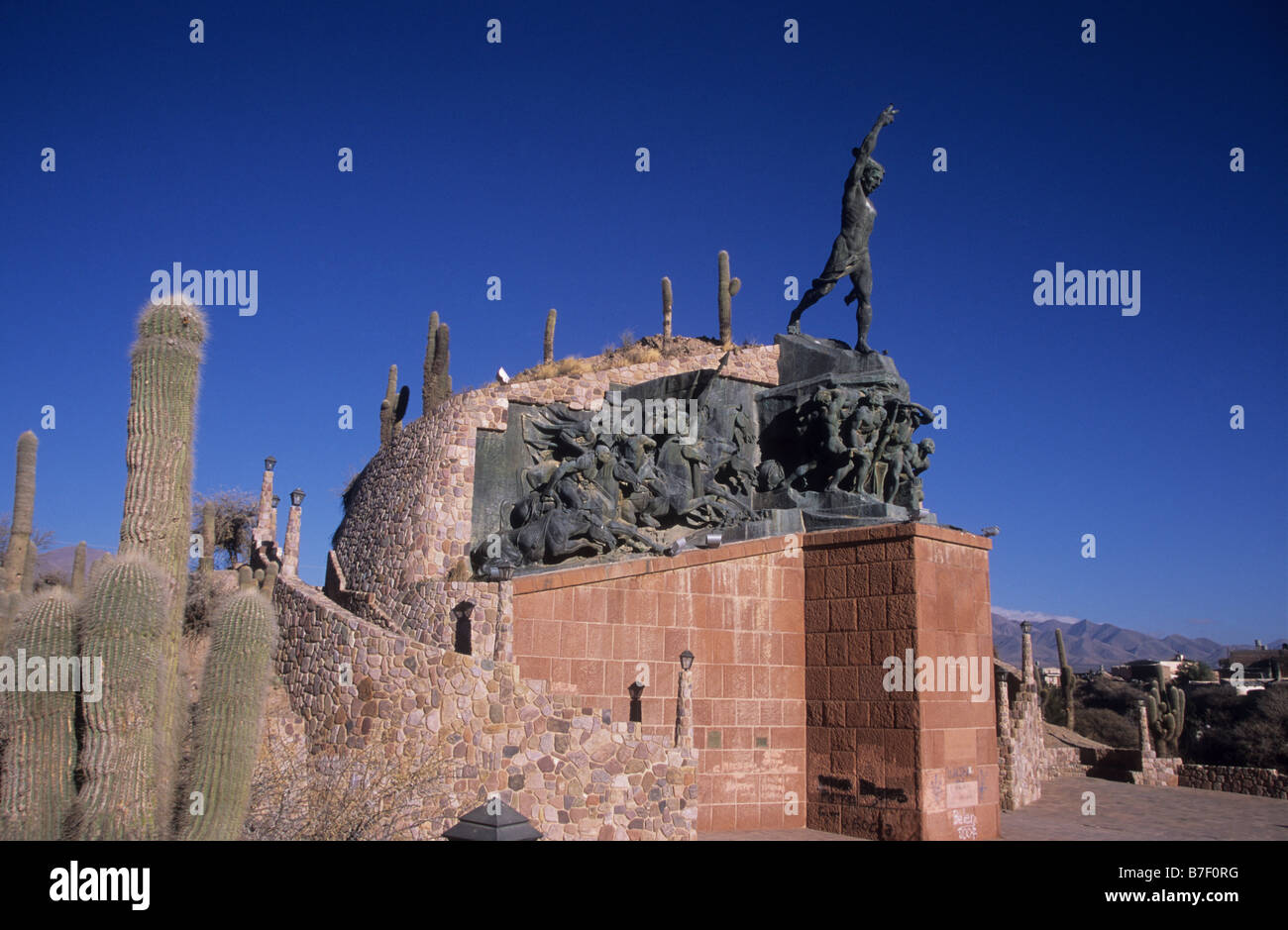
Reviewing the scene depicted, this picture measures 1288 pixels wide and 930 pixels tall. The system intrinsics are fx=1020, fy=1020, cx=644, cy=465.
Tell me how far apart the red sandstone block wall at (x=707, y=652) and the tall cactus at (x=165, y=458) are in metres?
5.85

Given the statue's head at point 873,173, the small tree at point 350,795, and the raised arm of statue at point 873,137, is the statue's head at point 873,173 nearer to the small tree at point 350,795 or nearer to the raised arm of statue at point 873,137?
the raised arm of statue at point 873,137

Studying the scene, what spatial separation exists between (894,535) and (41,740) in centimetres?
1008

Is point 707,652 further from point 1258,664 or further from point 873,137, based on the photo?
point 1258,664

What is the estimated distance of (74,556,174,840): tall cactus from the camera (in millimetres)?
6539

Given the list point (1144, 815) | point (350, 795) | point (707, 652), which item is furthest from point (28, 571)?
point (1144, 815)

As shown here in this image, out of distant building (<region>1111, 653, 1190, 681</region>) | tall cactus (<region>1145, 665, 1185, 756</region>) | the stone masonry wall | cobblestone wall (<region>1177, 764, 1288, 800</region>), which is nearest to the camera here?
the stone masonry wall

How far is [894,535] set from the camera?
44.6 ft

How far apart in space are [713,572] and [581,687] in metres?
2.46

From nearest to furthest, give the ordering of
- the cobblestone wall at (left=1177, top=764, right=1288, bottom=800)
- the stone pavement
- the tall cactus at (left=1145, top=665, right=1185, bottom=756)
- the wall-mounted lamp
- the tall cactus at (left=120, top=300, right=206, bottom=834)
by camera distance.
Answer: the tall cactus at (left=120, top=300, right=206, bottom=834)
the wall-mounted lamp
the stone pavement
the cobblestone wall at (left=1177, top=764, right=1288, bottom=800)
the tall cactus at (left=1145, top=665, right=1185, bottom=756)

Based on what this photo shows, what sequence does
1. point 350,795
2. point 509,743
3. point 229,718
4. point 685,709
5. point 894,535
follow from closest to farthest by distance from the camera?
1. point 229,718
2. point 350,795
3. point 509,743
4. point 685,709
5. point 894,535

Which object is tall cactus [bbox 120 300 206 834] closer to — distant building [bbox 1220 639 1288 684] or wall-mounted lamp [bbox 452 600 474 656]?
wall-mounted lamp [bbox 452 600 474 656]

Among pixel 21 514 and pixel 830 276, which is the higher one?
pixel 830 276

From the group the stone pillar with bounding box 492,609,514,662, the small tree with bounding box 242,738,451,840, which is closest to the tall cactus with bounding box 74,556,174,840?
the small tree with bounding box 242,738,451,840

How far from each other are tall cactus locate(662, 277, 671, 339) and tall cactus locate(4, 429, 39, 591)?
57.5 feet
